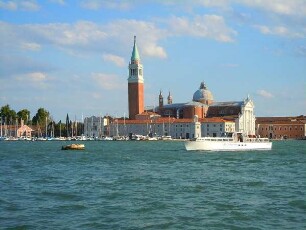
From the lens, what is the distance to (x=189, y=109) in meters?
103

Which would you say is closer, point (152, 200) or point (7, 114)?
point (152, 200)

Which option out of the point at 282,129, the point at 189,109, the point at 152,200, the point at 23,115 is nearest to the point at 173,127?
the point at 189,109

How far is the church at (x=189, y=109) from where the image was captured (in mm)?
101338

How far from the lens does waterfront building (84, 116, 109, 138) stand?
350 feet

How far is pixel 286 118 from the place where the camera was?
113 metres

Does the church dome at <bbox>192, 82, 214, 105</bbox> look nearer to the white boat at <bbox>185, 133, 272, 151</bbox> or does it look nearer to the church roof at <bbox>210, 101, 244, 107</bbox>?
the church roof at <bbox>210, 101, 244, 107</bbox>

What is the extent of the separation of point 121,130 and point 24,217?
9103cm

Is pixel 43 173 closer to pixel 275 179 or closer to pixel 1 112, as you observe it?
pixel 275 179

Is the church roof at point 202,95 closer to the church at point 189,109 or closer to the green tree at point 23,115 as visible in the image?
the church at point 189,109

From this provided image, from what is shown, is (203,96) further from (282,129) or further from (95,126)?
(95,126)

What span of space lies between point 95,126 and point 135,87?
11.4 meters

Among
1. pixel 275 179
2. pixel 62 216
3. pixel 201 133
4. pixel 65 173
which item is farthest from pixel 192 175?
pixel 201 133

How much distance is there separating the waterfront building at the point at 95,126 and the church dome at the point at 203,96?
1771cm

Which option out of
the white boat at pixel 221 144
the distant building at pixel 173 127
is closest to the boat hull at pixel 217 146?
the white boat at pixel 221 144
